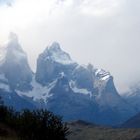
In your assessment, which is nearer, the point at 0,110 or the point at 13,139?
the point at 13,139

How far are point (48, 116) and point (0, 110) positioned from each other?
722cm

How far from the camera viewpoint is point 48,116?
58.6m

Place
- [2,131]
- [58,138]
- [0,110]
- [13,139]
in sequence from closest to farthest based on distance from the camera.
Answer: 1. [13,139]
2. [2,131]
3. [58,138]
4. [0,110]

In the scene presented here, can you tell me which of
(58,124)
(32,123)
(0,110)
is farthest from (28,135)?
(0,110)

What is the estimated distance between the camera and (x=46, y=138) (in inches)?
2179

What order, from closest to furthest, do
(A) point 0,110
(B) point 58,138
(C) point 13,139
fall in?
(C) point 13,139 → (B) point 58,138 → (A) point 0,110

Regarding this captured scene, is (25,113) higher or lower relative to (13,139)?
higher

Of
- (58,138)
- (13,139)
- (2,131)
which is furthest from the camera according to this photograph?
(58,138)

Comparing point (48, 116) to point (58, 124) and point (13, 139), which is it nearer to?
point (58, 124)

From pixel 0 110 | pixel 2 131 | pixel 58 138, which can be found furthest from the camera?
pixel 0 110

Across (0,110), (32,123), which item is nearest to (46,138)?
(32,123)

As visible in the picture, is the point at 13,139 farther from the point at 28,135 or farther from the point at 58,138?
the point at 58,138

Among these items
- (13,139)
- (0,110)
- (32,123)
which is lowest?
(13,139)

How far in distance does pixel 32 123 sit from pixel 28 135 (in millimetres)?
1695
